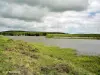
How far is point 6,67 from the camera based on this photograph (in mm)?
17688

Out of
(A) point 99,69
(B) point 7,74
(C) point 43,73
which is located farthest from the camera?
(A) point 99,69

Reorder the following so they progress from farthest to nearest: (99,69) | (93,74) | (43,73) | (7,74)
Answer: (99,69) < (93,74) < (43,73) < (7,74)

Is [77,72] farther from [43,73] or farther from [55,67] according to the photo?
[43,73]

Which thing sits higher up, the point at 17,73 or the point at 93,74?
the point at 17,73

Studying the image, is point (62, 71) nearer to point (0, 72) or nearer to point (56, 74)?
point (56, 74)

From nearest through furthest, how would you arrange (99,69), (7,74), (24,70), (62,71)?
(7,74) → (24,70) → (62,71) → (99,69)

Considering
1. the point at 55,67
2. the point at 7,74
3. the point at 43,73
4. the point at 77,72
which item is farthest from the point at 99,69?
the point at 7,74

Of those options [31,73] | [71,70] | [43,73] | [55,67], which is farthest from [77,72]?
[31,73]

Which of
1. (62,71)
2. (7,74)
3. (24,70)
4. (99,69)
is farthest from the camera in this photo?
(99,69)

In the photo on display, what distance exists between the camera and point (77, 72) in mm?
19781

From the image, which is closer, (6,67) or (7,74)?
(7,74)

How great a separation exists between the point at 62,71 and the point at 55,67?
3.50 feet

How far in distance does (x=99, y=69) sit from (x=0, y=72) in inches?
493

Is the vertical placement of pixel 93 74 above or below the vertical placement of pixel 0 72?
below
